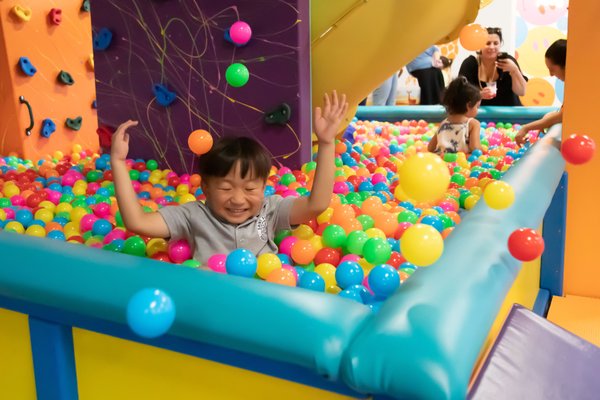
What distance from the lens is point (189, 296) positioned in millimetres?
1082

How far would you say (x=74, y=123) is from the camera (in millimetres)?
3953

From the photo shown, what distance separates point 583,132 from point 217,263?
1237 millimetres

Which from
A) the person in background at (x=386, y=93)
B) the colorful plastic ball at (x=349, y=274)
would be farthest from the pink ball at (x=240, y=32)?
the person in background at (x=386, y=93)

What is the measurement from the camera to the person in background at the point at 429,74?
6.24 metres

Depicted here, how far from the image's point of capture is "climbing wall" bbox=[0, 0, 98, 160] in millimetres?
3641

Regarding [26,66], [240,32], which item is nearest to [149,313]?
[240,32]

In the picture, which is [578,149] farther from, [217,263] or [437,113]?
[437,113]

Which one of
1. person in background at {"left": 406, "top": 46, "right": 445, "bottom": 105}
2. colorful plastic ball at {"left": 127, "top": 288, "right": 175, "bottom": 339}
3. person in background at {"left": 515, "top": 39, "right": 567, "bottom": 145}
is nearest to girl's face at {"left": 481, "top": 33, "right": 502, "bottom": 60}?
person in background at {"left": 515, "top": 39, "right": 567, "bottom": 145}

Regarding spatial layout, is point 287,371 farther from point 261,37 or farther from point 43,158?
point 43,158

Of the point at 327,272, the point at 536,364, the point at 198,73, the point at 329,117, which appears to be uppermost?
the point at 198,73

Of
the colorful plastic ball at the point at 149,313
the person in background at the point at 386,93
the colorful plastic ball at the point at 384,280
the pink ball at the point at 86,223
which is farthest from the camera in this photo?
the person in background at the point at 386,93

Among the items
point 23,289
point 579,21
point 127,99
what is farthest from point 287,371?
point 127,99

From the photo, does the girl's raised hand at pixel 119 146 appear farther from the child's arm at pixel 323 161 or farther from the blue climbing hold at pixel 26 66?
the blue climbing hold at pixel 26 66

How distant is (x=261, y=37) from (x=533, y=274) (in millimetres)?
1349
